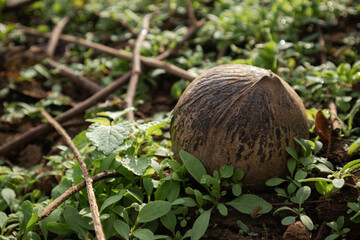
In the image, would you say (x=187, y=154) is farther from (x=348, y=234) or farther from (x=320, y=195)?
(x=348, y=234)

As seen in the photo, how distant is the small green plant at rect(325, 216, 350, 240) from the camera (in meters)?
1.82

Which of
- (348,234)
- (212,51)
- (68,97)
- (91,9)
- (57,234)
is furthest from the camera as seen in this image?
(91,9)

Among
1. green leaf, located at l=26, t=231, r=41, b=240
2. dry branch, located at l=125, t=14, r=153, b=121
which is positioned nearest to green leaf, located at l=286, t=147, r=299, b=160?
dry branch, located at l=125, t=14, r=153, b=121

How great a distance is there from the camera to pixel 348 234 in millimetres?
1865

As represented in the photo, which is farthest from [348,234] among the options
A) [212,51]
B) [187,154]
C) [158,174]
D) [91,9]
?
[91,9]

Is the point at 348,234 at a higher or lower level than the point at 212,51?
lower

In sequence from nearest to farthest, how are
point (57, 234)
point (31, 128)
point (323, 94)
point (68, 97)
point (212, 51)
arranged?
point (57, 234) → point (323, 94) → point (31, 128) → point (68, 97) → point (212, 51)

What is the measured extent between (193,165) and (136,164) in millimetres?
348

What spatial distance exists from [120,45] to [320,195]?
3.07 metres

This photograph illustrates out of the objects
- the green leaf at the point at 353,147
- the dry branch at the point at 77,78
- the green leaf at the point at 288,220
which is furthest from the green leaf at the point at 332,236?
the dry branch at the point at 77,78

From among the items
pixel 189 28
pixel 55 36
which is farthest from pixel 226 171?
pixel 55 36

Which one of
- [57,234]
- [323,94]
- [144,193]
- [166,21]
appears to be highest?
[166,21]

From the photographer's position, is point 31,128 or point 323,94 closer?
point 323,94

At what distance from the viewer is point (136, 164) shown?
216 centimetres
